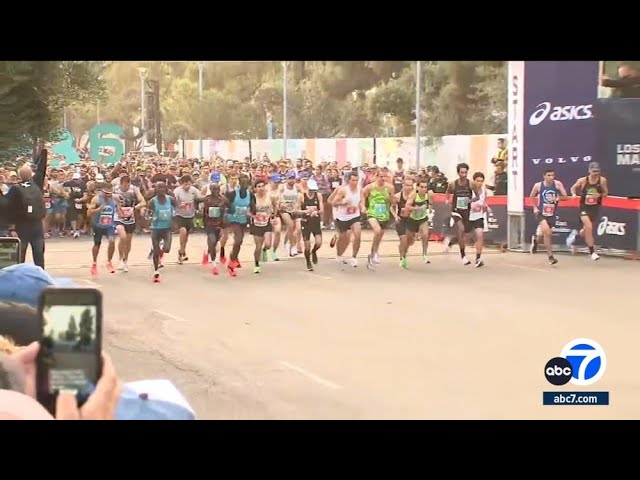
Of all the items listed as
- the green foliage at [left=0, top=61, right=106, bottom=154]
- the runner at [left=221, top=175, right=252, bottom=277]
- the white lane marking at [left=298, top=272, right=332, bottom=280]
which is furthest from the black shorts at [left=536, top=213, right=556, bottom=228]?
the green foliage at [left=0, top=61, right=106, bottom=154]

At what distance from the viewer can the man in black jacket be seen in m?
8.58

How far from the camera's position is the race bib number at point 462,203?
11867 mm

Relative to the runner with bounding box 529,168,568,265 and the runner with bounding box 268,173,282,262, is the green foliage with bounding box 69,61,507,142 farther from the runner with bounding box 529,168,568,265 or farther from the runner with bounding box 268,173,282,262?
the runner with bounding box 529,168,568,265

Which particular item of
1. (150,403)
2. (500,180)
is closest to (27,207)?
(150,403)

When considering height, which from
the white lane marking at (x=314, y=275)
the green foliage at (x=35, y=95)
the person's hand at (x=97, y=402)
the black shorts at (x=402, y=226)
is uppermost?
the green foliage at (x=35, y=95)

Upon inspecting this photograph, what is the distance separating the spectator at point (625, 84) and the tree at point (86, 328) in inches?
421

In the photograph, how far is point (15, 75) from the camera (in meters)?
6.98

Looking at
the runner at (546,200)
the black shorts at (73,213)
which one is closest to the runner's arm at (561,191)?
the runner at (546,200)

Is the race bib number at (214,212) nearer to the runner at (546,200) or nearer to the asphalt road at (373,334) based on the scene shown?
the asphalt road at (373,334)

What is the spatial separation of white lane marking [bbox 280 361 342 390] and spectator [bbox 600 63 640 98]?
23.7ft

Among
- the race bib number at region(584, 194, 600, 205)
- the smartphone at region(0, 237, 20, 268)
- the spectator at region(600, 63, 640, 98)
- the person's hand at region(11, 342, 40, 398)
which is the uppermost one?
the spectator at region(600, 63, 640, 98)

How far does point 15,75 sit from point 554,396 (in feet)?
14.9

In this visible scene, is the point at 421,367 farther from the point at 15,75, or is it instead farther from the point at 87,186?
the point at 87,186
